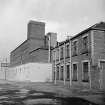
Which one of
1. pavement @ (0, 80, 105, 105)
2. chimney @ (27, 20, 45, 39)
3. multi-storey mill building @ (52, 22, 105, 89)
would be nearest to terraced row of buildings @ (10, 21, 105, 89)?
multi-storey mill building @ (52, 22, 105, 89)

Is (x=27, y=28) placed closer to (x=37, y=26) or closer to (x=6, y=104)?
(x=37, y=26)

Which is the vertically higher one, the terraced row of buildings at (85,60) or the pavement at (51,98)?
the terraced row of buildings at (85,60)

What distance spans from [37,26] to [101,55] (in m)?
34.8

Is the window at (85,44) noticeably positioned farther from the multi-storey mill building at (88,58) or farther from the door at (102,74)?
the door at (102,74)

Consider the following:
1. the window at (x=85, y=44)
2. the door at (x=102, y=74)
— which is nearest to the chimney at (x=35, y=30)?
the window at (x=85, y=44)

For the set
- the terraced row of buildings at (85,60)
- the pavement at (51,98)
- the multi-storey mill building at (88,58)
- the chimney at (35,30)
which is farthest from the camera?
the chimney at (35,30)

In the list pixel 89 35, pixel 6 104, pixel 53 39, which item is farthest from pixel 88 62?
pixel 53 39

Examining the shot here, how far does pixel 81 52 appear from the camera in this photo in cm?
2533

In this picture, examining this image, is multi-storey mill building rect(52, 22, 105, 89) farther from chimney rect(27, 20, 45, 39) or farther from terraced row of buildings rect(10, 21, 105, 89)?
chimney rect(27, 20, 45, 39)

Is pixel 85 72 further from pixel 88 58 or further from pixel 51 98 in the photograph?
pixel 51 98

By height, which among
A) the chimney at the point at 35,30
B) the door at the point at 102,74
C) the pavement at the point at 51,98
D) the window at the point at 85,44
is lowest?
the pavement at the point at 51,98

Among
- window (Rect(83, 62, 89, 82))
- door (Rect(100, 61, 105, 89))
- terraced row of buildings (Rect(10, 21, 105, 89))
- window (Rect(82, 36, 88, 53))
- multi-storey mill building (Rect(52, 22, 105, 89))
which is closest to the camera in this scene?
door (Rect(100, 61, 105, 89))

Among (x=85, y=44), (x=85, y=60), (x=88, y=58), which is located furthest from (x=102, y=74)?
(x=85, y=44)

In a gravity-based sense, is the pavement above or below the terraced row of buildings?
below
